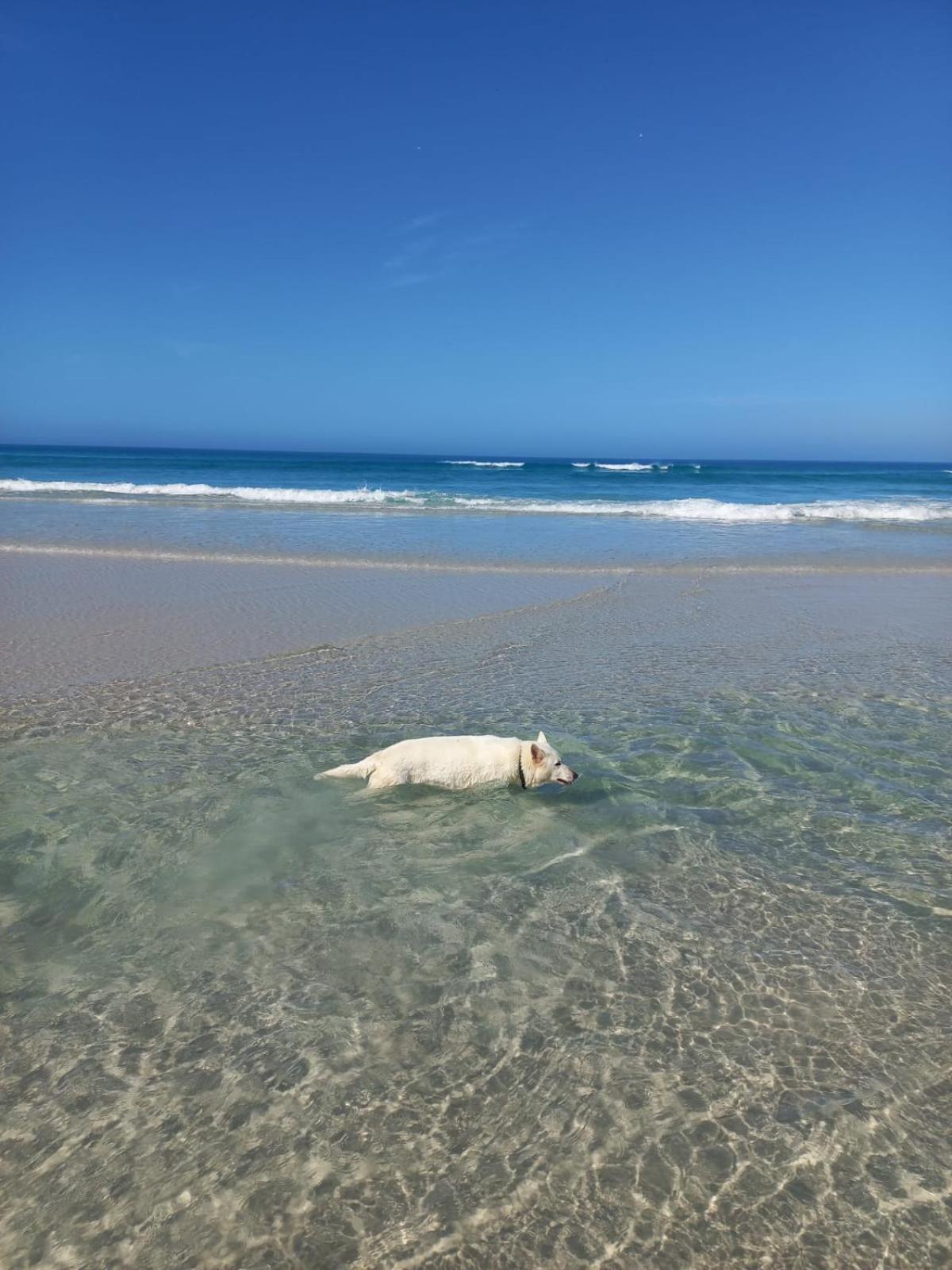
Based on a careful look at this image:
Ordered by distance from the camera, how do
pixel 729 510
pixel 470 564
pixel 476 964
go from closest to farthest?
pixel 476 964, pixel 470 564, pixel 729 510

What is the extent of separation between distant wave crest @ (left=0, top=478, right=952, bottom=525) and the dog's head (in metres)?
27.1

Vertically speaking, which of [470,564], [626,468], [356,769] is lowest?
[626,468]

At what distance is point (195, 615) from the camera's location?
11.8m

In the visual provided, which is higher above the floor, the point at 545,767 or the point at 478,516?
the point at 545,767

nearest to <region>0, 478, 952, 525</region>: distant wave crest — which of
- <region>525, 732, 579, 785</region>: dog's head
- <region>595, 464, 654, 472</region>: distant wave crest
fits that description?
<region>525, 732, 579, 785</region>: dog's head

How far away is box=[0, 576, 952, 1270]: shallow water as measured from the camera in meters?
2.62

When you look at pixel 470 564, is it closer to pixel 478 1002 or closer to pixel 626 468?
pixel 478 1002

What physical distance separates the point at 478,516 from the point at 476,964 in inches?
1114

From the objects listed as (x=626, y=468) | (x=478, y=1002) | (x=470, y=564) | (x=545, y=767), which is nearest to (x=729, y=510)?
(x=470, y=564)

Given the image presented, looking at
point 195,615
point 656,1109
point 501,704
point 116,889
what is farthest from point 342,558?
point 656,1109

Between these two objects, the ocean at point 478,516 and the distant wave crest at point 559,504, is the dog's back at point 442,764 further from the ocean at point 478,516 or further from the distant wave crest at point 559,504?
the distant wave crest at point 559,504

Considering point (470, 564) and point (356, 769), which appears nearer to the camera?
point (356, 769)

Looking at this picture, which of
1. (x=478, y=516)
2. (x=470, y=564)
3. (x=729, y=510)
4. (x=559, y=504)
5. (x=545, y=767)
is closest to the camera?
(x=545, y=767)

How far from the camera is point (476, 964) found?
3.88 meters
